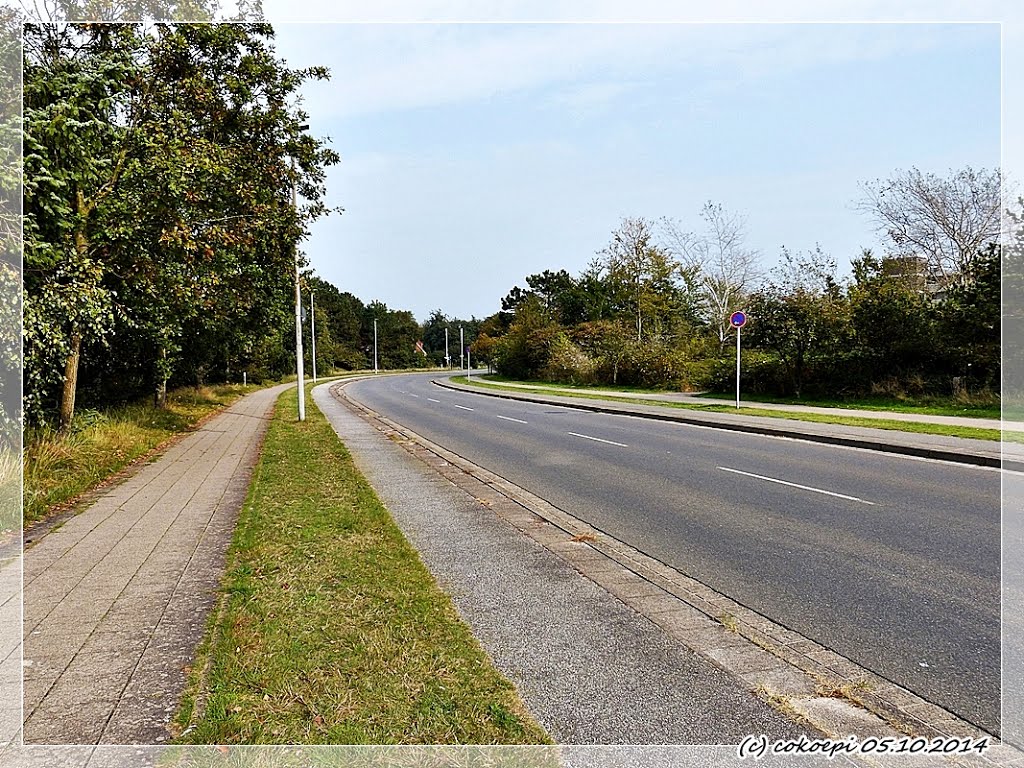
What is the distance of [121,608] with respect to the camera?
4926 millimetres

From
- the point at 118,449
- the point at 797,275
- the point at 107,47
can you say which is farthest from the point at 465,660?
the point at 797,275

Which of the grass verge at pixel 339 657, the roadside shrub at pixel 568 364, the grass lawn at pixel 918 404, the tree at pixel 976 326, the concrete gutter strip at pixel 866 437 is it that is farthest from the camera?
the roadside shrub at pixel 568 364

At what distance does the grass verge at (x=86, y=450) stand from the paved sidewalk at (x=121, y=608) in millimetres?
534

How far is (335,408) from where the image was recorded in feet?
95.3

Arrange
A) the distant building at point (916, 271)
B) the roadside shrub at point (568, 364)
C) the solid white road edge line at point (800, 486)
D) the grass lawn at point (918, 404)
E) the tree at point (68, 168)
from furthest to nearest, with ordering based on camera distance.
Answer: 1. the roadside shrub at point (568, 364)
2. the distant building at point (916, 271)
3. the grass lawn at point (918, 404)
4. the solid white road edge line at point (800, 486)
5. the tree at point (68, 168)

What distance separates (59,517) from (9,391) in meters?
2.22

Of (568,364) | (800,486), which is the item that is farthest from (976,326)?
(568,364)

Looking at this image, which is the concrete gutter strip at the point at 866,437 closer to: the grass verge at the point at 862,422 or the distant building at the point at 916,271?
the grass verge at the point at 862,422

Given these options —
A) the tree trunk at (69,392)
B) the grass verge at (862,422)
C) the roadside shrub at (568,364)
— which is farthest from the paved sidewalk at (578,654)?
the roadside shrub at (568,364)

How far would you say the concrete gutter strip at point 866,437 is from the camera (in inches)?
460

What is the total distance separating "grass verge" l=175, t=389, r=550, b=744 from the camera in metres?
3.28

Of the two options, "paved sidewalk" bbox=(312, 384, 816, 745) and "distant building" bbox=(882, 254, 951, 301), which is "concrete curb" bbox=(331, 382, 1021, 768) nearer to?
"paved sidewalk" bbox=(312, 384, 816, 745)

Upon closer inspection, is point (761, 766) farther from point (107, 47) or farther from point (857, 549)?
point (107, 47)

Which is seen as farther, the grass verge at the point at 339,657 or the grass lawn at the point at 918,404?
the grass lawn at the point at 918,404
